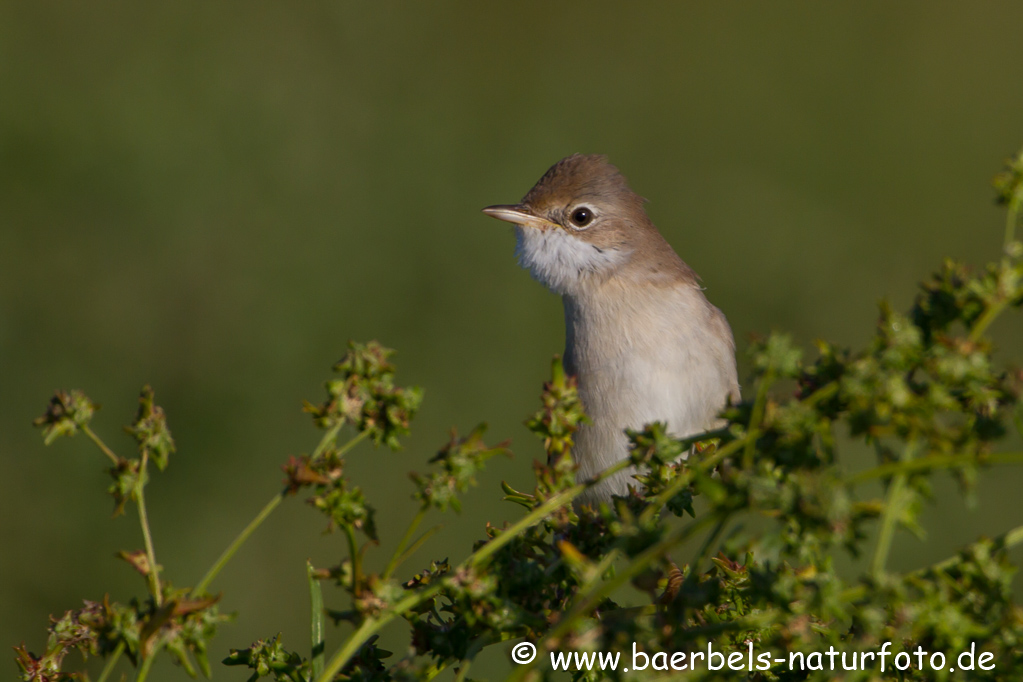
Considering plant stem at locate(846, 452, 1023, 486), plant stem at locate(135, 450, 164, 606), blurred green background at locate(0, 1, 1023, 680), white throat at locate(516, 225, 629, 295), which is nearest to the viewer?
plant stem at locate(846, 452, 1023, 486)

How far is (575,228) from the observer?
4.20 meters

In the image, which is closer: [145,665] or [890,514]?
[890,514]

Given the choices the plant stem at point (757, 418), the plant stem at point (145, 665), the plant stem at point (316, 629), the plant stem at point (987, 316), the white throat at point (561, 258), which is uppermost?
the white throat at point (561, 258)

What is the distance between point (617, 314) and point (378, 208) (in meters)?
2.85

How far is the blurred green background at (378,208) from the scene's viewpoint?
528 cm

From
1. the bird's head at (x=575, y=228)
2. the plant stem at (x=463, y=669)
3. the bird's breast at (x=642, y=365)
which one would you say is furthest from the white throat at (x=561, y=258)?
the plant stem at (x=463, y=669)

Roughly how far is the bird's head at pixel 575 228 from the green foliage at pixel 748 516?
112 inches

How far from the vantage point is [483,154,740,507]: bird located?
3.90 m

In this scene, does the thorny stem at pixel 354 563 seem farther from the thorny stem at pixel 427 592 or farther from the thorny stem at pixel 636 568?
the thorny stem at pixel 636 568

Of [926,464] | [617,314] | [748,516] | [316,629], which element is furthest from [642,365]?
[926,464]

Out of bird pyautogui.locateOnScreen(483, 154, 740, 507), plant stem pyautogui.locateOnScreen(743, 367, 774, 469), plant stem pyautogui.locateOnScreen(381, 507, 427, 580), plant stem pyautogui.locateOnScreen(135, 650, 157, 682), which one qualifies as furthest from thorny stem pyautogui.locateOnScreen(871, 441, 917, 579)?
bird pyautogui.locateOnScreen(483, 154, 740, 507)

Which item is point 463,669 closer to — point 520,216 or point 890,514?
point 890,514

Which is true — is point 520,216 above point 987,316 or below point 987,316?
above

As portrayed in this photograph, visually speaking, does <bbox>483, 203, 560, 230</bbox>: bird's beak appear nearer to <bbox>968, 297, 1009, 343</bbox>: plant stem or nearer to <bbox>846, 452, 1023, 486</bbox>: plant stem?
<bbox>968, 297, 1009, 343</bbox>: plant stem
